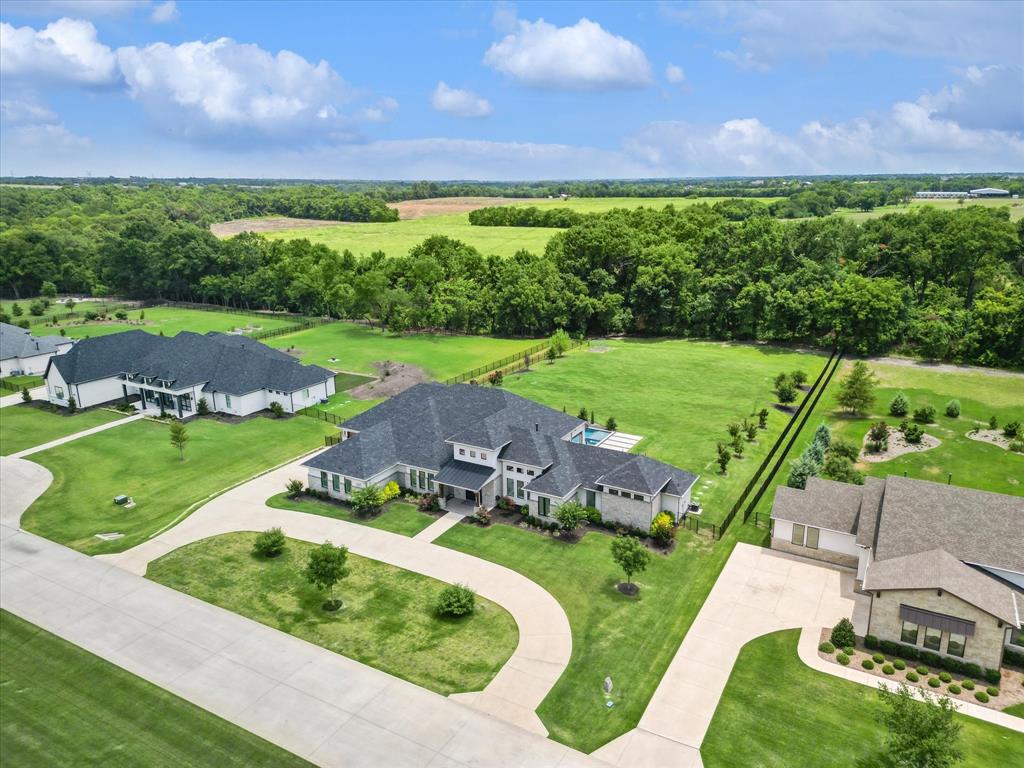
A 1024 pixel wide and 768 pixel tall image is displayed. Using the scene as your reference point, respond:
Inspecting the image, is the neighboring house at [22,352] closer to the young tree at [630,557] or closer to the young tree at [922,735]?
the young tree at [630,557]

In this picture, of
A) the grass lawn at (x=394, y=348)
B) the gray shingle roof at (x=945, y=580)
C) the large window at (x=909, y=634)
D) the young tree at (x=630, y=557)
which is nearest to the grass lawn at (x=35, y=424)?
the grass lawn at (x=394, y=348)

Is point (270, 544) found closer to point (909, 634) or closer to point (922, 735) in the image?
point (922, 735)

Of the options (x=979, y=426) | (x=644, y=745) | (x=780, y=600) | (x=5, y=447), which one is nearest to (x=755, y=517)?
(x=780, y=600)

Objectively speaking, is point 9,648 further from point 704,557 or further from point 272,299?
point 272,299

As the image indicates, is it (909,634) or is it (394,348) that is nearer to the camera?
(909,634)

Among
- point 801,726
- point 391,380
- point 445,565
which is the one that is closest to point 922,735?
point 801,726

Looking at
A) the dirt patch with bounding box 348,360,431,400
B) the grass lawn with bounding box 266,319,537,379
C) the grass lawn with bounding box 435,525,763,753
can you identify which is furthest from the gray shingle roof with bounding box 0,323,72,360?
the grass lawn with bounding box 435,525,763,753
